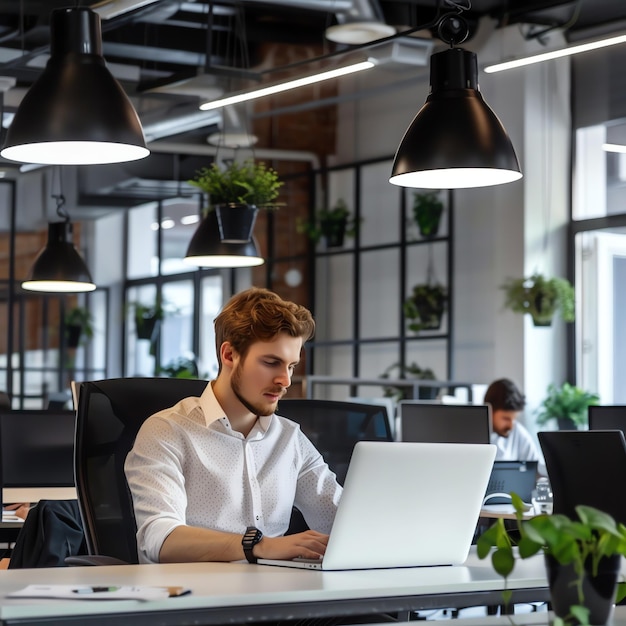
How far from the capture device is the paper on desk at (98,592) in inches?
72.1

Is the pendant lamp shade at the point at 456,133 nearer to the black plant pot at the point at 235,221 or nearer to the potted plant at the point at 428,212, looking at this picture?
the black plant pot at the point at 235,221

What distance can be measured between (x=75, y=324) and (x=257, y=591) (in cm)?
1182

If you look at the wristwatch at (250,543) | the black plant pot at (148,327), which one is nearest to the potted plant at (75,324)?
the black plant pot at (148,327)

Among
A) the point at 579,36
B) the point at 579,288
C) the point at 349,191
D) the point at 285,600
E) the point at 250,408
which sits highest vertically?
the point at 579,36

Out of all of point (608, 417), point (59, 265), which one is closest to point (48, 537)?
point (608, 417)

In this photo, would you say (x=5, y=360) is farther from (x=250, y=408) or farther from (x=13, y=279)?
(x=250, y=408)

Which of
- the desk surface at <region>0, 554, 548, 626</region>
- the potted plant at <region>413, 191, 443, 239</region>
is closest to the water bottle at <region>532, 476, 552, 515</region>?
the desk surface at <region>0, 554, 548, 626</region>

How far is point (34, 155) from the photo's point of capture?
326cm

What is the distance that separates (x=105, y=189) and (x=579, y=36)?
17.8ft

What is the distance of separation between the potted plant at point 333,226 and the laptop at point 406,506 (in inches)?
326

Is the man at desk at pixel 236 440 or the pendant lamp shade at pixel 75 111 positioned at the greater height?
the pendant lamp shade at pixel 75 111

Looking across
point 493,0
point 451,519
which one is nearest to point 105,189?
point 493,0

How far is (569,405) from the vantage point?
8422mm

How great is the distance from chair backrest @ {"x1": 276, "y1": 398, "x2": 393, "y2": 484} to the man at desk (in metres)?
0.75
